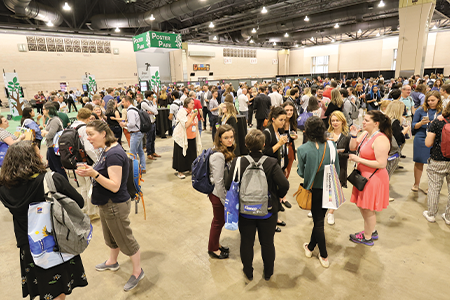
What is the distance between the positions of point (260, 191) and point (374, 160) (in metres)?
1.36

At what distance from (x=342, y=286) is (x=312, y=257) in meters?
0.44

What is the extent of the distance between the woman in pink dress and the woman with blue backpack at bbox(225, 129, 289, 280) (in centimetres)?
101

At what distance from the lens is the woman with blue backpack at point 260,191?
2059mm

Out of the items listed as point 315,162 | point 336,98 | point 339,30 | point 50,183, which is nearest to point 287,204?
point 315,162

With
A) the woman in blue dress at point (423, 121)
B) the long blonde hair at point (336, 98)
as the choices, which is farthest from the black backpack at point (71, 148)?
the woman in blue dress at point (423, 121)

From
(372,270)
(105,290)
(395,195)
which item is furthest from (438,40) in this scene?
(105,290)

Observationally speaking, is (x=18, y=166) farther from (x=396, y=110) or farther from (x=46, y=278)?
(x=396, y=110)

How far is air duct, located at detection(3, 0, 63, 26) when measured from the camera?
1053 centimetres

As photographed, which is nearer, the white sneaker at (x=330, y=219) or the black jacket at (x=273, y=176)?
the black jacket at (x=273, y=176)

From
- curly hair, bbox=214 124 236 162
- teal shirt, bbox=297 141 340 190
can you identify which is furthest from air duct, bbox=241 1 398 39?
curly hair, bbox=214 124 236 162

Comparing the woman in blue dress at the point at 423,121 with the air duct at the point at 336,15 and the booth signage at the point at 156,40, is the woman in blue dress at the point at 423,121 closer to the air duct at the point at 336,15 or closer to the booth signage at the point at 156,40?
the booth signage at the point at 156,40

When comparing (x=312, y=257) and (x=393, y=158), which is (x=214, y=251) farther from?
(x=393, y=158)

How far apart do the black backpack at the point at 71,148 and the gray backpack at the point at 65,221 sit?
5.15ft

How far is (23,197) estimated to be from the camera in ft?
5.44
